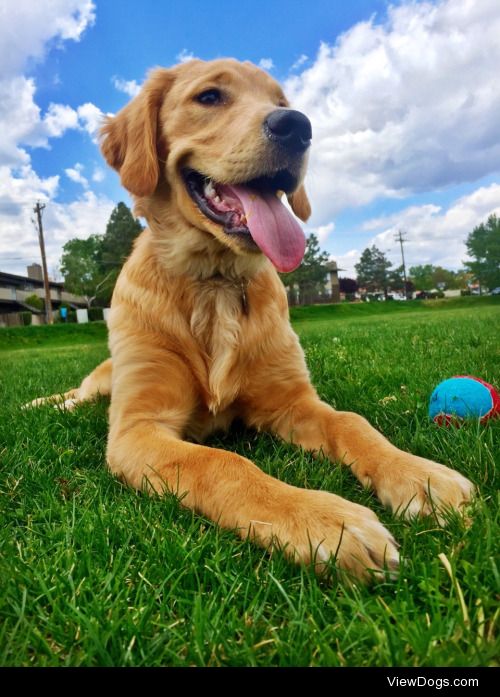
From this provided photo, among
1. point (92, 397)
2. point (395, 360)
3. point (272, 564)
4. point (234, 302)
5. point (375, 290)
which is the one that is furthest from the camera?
point (375, 290)

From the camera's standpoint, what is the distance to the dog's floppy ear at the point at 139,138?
9.32 feet

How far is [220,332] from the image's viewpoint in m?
2.61

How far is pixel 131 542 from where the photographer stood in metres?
1.45

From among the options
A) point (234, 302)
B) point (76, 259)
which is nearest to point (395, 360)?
point (234, 302)

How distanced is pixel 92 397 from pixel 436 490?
8.94 feet

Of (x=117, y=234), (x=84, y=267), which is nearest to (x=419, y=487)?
(x=117, y=234)

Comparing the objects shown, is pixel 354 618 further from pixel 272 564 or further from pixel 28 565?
pixel 28 565

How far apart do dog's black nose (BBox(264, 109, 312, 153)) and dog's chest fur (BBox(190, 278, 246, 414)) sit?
784 mm

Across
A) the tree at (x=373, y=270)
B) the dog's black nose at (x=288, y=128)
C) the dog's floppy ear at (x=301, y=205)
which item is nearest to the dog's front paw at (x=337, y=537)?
the dog's black nose at (x=288, y=128)

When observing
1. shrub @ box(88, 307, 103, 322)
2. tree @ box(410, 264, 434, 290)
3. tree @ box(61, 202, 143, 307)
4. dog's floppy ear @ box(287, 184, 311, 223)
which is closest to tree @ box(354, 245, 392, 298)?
tree @ box(410, 264, 434, 290)

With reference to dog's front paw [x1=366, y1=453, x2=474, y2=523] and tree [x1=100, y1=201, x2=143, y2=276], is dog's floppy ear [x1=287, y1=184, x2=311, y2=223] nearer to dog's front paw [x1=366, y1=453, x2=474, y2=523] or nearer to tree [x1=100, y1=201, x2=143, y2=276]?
dog's front paw [x1=366, y1=453, x2=474, y2=523]

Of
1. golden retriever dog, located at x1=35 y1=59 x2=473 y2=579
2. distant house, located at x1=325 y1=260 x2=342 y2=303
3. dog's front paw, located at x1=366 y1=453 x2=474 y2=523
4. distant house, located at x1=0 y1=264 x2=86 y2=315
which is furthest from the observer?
distant house, located at x1=325 y1=260 x2=342 y2=303

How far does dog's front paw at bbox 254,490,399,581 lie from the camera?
48.9 inches

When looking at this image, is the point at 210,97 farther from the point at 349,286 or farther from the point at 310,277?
the point at 349,286
